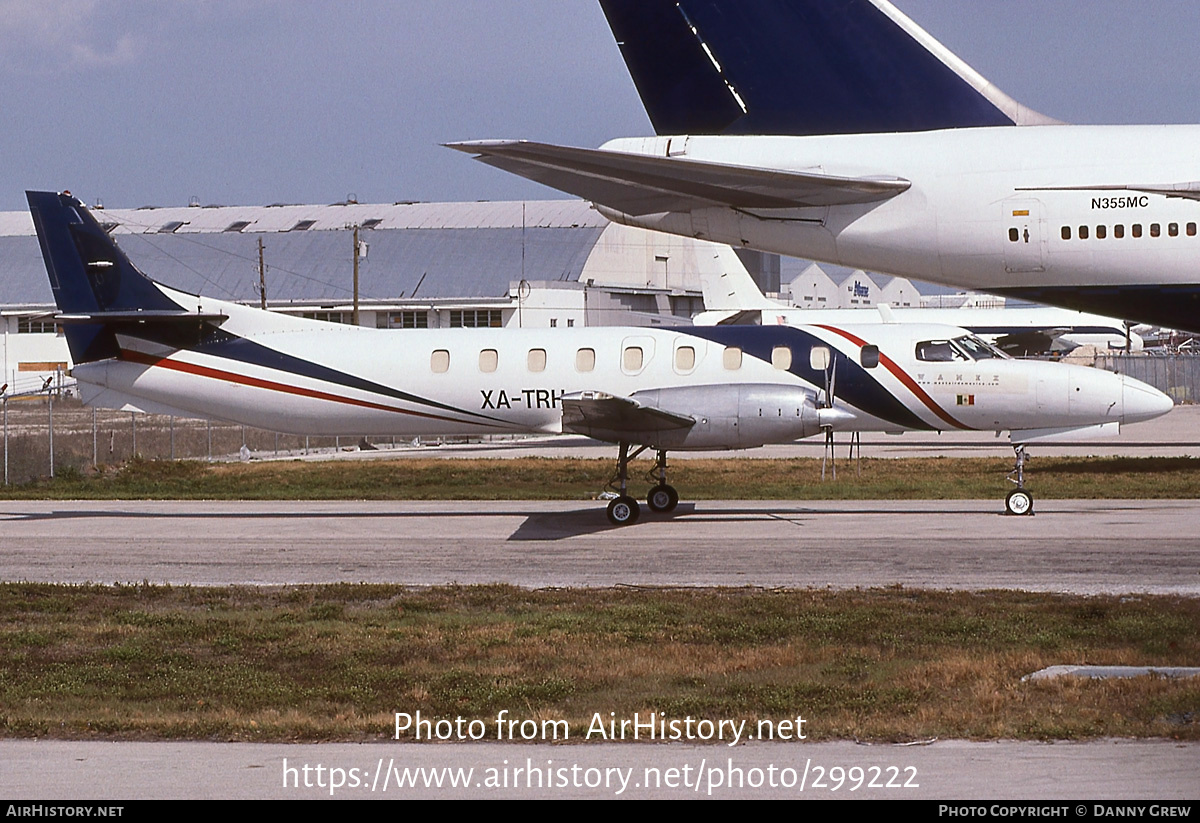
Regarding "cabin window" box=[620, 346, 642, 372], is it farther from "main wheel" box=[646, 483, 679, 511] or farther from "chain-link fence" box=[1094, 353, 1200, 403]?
"chain-link fence" box=[1094, 353, 1200, 403]

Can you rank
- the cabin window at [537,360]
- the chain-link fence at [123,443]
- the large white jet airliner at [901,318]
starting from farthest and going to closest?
the large white jet airliner at [901,318]
the chain-link fence at [123,443]
the cabin window at [537,360]

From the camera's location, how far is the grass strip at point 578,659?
9.25 m

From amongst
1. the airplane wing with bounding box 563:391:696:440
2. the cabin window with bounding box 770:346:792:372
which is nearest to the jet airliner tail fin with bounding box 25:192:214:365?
the airplane wing with bounding box 563:391:696:440

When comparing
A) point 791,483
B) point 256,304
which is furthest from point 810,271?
point 791,483

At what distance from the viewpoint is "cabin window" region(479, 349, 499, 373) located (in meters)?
24.2

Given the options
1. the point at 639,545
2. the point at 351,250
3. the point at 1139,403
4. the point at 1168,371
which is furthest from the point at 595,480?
the point at 351,250

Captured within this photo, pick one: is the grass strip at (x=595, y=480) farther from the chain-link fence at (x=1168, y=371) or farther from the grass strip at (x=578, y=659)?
the chain-link fence at (x=1168, y=371)

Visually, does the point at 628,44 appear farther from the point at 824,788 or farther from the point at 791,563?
the point at 824,788

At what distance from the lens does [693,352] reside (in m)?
23.7

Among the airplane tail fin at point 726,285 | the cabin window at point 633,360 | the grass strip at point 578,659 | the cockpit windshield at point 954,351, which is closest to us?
the grass strip at point 578,659

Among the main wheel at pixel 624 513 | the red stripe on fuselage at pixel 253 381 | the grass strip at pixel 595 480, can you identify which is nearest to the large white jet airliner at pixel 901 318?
the grass strip at pixel 595 480

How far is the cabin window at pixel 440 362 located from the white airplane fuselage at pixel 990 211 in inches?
155

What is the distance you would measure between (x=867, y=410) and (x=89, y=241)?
48.3ft

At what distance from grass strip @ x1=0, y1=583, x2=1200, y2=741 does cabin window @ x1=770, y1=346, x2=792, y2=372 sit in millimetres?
8477
